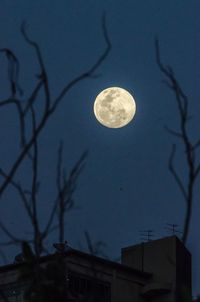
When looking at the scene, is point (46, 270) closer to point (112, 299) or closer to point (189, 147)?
point (189, 147)

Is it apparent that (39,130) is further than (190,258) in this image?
No

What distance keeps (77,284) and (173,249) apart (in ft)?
23.6

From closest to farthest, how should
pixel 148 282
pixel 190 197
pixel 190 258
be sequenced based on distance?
1. pixel 190 197
2. pixel 148 282
3. pixel 190 258

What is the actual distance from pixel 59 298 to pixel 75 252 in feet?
95.4

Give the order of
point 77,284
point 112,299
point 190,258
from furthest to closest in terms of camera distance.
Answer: point 190,258 < point 112,299 < point 77,284

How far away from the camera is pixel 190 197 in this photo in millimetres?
6332

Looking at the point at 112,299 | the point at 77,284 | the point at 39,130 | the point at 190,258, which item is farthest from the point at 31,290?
the point at 190,258

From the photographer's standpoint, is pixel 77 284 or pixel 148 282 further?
pixel 148 282

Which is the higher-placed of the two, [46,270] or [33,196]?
[33,196]

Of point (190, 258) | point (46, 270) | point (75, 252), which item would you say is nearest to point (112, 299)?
point (75, 252)

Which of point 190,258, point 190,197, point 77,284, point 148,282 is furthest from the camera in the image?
point 190,258

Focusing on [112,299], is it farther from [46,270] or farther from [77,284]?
[46,270]

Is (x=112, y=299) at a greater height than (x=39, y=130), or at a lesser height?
lesser

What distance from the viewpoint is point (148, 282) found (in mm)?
40281
